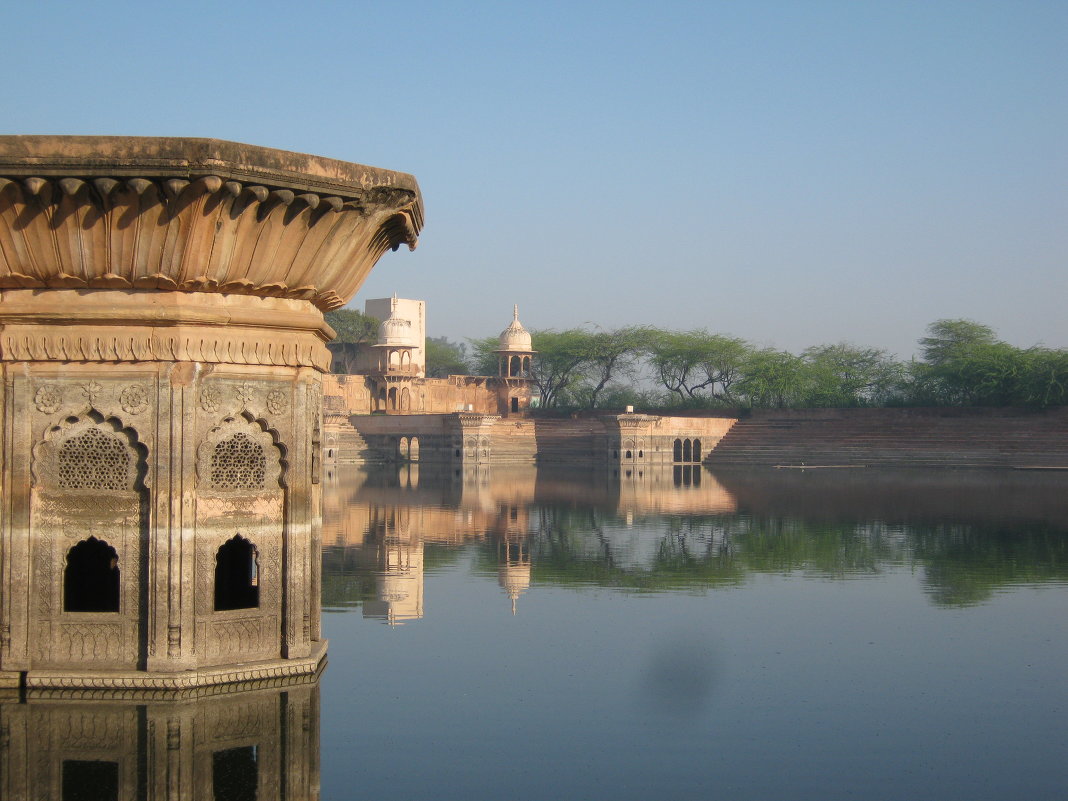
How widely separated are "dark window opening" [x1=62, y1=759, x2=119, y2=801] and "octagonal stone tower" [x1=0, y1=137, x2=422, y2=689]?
907mm


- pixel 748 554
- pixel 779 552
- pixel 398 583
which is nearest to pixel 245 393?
pixel 398 583

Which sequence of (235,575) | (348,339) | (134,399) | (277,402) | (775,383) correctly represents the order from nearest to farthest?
(134,399), (277,402), (235,575), (775,383), (348,339)

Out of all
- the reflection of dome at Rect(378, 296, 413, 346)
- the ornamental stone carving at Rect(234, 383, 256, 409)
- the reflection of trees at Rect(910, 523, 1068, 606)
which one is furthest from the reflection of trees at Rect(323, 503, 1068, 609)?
the reflection of dome at Rect(378, 296, 413, 346)

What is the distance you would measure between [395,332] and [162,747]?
49.1 meters

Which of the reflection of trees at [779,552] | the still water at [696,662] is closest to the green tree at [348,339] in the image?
the reflection of trees at [779,552]

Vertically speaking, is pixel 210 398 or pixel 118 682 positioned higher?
pixel 210 398

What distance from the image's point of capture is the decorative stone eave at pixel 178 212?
20.0 ft

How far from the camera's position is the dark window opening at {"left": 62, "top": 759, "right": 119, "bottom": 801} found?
5078 mm

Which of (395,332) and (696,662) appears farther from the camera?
(395,332)

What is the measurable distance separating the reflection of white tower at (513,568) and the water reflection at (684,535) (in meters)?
0.01

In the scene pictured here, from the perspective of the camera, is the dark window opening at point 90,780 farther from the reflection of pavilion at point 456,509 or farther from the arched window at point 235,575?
the reflection of pavilion at point 456,509

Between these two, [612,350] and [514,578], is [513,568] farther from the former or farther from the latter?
[612,350]

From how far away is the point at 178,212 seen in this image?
630cm

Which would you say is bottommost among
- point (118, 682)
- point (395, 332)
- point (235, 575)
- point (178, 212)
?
point (118, 682)
